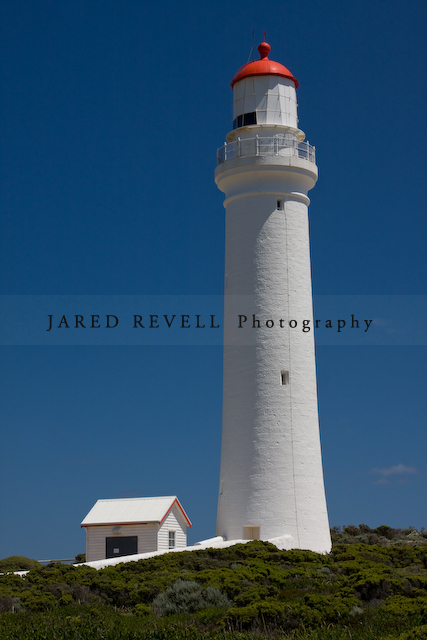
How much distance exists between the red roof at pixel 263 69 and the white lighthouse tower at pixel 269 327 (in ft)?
0.12

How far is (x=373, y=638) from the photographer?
48.3 ft

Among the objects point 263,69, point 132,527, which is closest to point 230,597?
point 132,527

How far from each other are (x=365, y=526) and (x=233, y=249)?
13349 mm

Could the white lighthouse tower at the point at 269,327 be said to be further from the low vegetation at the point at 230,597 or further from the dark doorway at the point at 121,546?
the dark doorway at the point at 121,546

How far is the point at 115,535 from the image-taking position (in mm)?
30359

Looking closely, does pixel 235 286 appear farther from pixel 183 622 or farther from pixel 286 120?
pixel 183 622

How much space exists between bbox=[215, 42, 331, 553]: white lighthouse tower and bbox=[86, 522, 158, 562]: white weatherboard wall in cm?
265

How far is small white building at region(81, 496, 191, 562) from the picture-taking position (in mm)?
30047

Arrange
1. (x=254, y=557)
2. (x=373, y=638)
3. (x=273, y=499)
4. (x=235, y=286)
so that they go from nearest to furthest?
1. (x=373, y=638)
2. (x=254, y=557)
3. (x=273, y=499)
4. (x=235, y=286)

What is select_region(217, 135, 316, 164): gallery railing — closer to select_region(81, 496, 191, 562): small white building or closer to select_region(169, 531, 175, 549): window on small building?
select_region(81, 496, 191, 562): small white building

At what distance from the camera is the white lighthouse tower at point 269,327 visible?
2783cm

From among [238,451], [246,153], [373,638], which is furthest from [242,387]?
[373,638]

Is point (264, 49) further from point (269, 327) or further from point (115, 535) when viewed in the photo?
point (115, 535)

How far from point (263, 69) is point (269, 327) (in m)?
9.13
